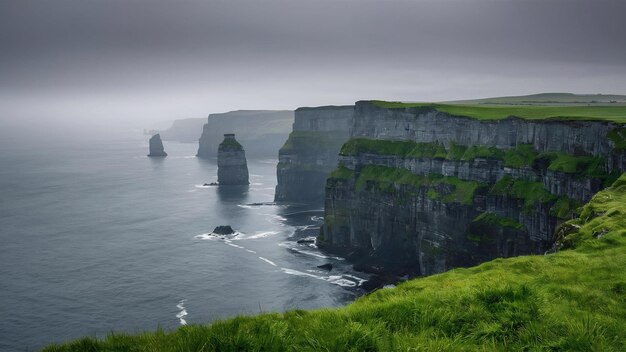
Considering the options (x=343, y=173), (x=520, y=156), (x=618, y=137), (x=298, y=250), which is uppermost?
(x=618, y=137)

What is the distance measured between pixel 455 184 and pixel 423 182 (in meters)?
8.12

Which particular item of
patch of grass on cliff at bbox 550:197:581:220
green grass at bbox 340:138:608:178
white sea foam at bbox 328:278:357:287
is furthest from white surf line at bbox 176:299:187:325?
green grass at bbox 340:138:608:178

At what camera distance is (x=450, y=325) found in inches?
632

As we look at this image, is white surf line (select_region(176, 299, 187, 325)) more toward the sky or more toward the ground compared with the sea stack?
more toward the ground

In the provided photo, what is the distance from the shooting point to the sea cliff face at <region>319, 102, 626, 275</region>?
67688 millimetres

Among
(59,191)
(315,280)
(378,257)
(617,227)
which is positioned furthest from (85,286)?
(59,191)

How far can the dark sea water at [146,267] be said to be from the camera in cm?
6850

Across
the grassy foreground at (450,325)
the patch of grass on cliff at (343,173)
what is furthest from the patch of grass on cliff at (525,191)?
the grassy foreground at (450,325)

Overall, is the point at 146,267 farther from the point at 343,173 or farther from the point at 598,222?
the point at 598,222

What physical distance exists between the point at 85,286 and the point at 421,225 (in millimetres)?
55745

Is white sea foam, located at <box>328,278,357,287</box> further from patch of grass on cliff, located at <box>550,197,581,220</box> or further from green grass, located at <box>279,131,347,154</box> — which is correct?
green grass, located at <box>279,131,347,154</box>

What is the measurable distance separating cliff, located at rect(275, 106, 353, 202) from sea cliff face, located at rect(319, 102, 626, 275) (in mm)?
53680

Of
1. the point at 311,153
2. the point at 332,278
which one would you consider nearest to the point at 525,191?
the point at 332,278

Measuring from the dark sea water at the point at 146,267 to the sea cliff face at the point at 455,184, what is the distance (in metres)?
11.5
